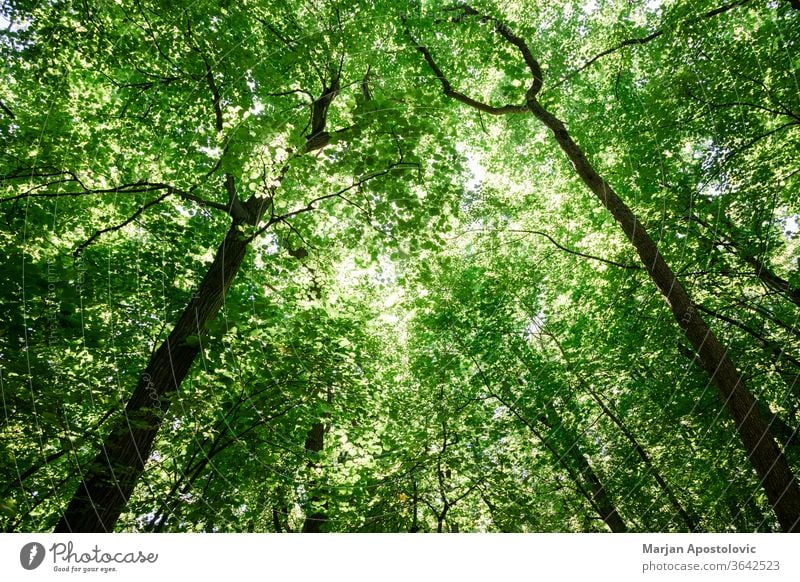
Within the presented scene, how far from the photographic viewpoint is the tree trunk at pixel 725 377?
16.1 feet

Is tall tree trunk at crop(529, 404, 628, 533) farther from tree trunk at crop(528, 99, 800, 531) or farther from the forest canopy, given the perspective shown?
tree trunk at crop(528, 99, 800, 531)

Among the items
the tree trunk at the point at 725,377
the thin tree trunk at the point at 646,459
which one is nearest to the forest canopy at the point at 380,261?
the tree trunk at the point at 725,377

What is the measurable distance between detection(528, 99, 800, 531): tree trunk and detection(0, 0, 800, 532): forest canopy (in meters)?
0.03

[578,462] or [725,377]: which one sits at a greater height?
[578,462]

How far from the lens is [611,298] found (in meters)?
9.62

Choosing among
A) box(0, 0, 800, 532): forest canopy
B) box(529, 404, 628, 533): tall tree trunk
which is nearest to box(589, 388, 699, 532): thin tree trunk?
box(0, 0, 800, 532): forest canopy

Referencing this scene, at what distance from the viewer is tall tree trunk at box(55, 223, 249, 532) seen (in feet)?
13.8

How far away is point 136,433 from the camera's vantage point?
4.51 m

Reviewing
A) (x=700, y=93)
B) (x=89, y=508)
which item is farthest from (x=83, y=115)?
(x=700, y=93)

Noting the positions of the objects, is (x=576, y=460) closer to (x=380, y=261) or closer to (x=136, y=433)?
(x=380, y=261)

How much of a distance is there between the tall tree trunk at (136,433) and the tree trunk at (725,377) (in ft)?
18.5

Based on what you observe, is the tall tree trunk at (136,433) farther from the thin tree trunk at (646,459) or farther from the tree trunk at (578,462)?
the tree trunk at (578,462)

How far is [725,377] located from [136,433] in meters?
6.90

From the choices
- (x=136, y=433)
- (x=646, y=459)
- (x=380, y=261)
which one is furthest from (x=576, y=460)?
(x=136, y=433)
